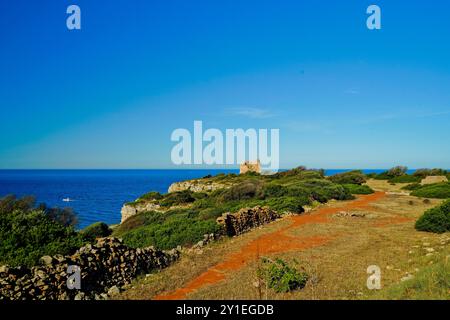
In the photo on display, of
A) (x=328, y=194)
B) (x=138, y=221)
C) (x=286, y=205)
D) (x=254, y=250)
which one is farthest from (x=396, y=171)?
(x=254, y=250)

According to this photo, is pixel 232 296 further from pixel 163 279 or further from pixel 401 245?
pixel 401 245

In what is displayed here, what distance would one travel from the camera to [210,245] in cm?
1360

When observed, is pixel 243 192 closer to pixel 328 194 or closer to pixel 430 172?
pixel 328 194

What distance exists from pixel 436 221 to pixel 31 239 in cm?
1701

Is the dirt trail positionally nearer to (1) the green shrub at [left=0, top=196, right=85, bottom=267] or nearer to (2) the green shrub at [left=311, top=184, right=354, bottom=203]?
(1) the green shrub at [left=0, top=196, right=85, bottom=267]

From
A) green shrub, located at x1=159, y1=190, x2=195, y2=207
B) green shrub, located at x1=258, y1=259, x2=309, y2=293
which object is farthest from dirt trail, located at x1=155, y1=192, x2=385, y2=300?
green shrub, located at x1=159, y1=190, x2=195, y2=207

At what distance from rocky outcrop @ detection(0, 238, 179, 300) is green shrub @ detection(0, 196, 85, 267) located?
0.89m

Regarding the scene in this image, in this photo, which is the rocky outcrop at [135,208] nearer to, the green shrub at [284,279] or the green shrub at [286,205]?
the green shrub at [286,205]

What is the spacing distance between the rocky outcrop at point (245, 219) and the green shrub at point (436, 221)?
7724 millimetres

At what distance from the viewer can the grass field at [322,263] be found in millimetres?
7367

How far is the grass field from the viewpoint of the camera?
7367 millimetres

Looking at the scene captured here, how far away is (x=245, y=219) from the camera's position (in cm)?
1669

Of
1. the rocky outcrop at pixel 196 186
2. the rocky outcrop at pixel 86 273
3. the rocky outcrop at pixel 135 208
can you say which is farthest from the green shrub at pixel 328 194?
the rocky outcrop at pixel 86 273
